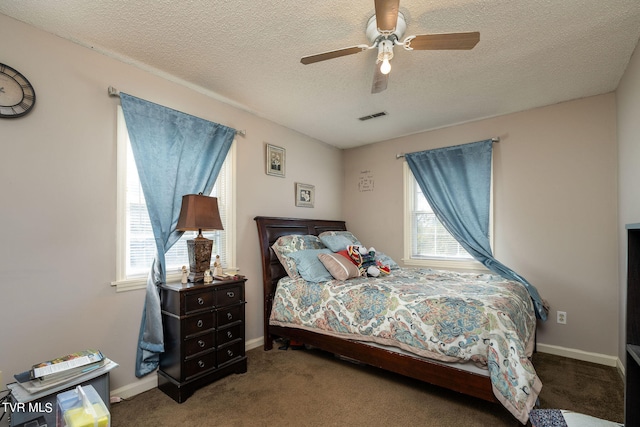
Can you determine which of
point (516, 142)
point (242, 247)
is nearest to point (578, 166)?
point (516, 142)

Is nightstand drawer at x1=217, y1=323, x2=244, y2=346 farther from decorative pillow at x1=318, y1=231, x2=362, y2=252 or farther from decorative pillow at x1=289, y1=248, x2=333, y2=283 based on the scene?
decorative pillow at x1=318, y1=231, x2=362, y2=252

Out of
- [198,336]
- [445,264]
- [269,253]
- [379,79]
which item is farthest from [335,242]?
[379,79]

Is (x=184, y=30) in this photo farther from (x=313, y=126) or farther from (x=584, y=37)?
(x=584, y=37)

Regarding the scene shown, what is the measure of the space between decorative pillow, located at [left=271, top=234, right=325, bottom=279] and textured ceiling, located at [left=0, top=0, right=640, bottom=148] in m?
1.42

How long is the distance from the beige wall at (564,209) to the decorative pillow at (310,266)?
2.03m

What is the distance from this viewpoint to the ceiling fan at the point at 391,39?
1.52 meters

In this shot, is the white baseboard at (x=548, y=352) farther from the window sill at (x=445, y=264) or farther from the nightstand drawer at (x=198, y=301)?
the window sill at (x=445, y=264)

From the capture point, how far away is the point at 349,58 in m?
2.27

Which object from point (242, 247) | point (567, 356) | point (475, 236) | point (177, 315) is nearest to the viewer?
point (177, 315)

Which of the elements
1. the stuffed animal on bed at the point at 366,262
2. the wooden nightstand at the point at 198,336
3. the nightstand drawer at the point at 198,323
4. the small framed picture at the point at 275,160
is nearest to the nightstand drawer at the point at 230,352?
the wooden nightstand at the point at 198,336

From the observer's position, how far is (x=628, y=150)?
2436 millimetres

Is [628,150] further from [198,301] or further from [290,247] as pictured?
[198,301]

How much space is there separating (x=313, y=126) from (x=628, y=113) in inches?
116

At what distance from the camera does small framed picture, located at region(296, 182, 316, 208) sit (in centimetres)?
390
